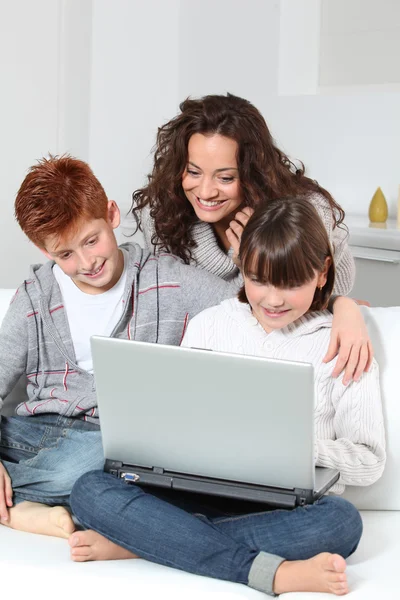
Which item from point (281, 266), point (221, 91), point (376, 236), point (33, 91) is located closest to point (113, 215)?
point (281, 266)

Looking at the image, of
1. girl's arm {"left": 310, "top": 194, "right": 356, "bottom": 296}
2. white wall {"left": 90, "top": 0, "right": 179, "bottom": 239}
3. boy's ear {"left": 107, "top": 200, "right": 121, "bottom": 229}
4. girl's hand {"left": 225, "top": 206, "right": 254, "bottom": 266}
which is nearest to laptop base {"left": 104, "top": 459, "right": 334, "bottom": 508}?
boy's ear {"left": 107, "top": 200, "right": 121, "bottom": 229}

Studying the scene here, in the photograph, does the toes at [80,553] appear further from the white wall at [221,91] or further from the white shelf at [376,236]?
the white wall at [221,91]

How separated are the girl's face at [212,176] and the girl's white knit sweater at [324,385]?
0.35 m

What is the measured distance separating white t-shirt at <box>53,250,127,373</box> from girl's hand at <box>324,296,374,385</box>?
0.52 m

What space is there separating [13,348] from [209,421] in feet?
2.21

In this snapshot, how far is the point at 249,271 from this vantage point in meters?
1.79

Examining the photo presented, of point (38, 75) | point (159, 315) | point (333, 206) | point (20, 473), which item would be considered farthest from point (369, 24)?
point (20, 473)

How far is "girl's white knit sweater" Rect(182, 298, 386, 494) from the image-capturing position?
173 centimetres

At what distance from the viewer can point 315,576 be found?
1.50m

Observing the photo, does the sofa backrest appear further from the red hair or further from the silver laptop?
the red hair

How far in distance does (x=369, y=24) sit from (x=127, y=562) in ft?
9.24

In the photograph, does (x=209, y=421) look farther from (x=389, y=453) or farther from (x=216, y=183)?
(x=216, y=183)

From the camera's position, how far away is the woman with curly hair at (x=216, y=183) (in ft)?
7.27

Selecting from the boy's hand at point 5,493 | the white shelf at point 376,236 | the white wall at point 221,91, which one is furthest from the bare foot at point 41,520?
the white wall at point 221,91
